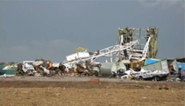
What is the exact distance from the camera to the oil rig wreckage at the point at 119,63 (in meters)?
31.4

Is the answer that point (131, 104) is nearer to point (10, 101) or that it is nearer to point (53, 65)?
point (10, 101)

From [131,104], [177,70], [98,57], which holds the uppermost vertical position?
[98,57]

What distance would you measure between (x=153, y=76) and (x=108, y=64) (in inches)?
351

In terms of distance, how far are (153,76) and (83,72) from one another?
Answer: 38.5 feet

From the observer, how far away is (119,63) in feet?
116

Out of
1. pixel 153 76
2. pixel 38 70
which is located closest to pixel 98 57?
pixel 38 70

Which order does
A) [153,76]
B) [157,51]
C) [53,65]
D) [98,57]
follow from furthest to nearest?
1. [157,51]
2. [98,57]
3. [53,65]
4. [153,76]

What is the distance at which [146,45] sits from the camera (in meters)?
46.0

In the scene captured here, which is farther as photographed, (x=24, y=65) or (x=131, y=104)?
(x=24, y=65)

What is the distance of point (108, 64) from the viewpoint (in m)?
35.5

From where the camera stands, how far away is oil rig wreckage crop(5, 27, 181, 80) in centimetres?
3138

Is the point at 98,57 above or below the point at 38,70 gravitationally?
above

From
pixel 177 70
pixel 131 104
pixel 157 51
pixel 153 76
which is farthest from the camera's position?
pixel 157 51

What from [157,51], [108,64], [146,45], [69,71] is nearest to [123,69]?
[108,64]
